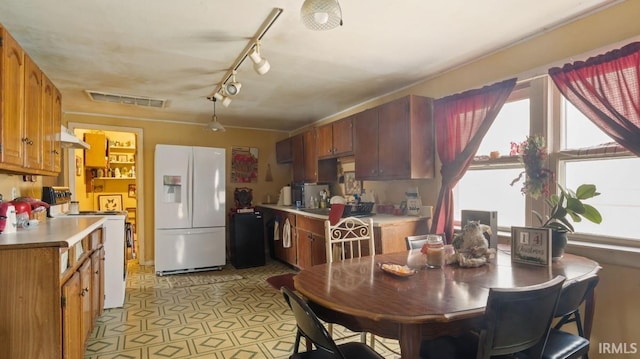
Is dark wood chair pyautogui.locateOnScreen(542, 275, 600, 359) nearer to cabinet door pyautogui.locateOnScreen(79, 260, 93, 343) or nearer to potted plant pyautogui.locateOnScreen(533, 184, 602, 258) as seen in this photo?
potted plant pyautogui.locateOnScreen(533, 184, 602, 258)

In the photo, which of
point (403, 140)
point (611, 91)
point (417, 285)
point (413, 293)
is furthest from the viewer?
point (403, 140)

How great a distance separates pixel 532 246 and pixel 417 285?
0.82 meters

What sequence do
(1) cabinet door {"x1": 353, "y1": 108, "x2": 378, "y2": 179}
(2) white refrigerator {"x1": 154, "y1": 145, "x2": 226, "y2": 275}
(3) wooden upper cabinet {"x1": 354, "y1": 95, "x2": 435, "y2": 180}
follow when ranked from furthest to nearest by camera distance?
(2) white refrigerator {"x1": 154, "y1": 145, "x2": 226, "y2": 275} → (1) cabinet door {"x1": 353, "y1": 108, "x2": 378, "y2": 179} → (3) wooden upper cabinet {"x1": 354, "y1": 95, "x2": 435, "y2": 180}

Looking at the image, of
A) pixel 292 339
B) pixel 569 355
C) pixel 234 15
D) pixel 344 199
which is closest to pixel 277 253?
pixel 344 199

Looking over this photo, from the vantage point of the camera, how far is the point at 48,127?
2.74 meters

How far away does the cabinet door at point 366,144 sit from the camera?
3559mm

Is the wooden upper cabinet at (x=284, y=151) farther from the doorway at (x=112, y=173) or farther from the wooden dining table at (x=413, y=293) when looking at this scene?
the wooden dining table at (x=413, y=293)

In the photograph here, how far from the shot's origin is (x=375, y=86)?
3629 mm

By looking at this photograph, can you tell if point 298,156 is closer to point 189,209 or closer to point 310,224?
point 310,224

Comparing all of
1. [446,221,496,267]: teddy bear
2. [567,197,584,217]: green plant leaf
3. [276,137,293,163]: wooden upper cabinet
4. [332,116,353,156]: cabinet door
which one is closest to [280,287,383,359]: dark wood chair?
[446,221,496,267]: teddy bear

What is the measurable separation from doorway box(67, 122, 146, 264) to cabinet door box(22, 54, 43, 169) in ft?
8.27

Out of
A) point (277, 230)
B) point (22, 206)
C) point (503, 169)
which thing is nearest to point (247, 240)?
point (277, 230)

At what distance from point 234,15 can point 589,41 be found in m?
2.30

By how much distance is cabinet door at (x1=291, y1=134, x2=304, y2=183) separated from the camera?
16.8 feet
